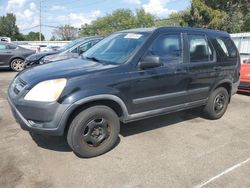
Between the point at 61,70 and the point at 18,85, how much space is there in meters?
0.67

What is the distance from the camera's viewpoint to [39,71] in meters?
3.99

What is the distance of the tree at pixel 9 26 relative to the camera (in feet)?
239

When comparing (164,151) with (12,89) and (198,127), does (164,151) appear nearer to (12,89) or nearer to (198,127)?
(198,127)

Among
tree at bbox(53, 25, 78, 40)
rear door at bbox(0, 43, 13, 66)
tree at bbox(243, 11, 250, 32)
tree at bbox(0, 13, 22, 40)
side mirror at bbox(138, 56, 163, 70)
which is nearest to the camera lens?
side mirror at bbox(138, 56, 163, 70)

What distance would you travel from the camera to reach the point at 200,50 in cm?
506

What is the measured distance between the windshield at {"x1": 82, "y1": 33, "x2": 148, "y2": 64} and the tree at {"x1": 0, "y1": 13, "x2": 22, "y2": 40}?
74654mm

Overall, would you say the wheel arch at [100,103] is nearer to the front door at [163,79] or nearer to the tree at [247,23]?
the front door at [163,79]

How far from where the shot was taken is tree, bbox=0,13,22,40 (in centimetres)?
7288

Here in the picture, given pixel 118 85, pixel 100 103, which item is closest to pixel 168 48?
pixel 118 85

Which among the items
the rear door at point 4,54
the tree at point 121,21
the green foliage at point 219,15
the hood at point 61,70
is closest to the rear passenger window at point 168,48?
the hood at point 61,70

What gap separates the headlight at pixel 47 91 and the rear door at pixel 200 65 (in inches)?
93.5

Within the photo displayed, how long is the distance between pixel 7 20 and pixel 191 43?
3100 inches

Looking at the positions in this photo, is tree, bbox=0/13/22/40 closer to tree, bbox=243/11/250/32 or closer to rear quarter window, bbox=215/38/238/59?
tree, bbox=243/11/250/32

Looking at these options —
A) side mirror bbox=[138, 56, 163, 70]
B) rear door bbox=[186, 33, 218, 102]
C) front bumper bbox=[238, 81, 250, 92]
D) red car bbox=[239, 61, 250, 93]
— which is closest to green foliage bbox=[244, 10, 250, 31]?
A: red car bbox=[239, 61, 250, 93]
